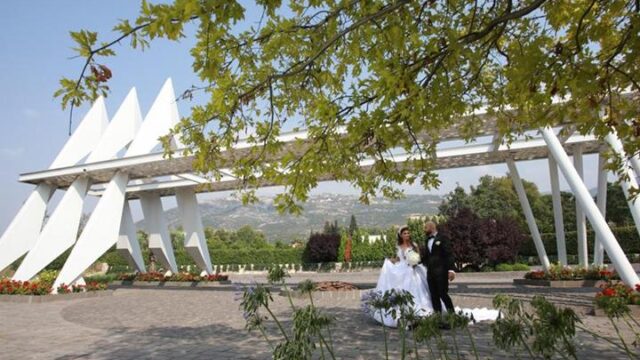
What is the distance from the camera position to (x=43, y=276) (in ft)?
59.1

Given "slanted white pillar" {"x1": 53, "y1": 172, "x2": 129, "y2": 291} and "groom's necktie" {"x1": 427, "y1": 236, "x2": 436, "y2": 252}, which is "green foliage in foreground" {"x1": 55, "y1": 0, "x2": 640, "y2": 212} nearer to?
"groom's necktie" {"x1": 427, "y1": 236, "x2": 436, "y2": 252}

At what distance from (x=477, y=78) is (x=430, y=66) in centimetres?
95

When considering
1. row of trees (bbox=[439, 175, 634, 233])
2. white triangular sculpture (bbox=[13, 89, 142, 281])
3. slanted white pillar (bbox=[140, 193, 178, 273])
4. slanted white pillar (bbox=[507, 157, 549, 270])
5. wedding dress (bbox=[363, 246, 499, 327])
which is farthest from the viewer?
row of trees (bbox=[439, 175, 634, 233])

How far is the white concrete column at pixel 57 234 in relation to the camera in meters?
17.8

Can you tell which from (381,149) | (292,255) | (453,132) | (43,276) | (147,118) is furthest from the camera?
(292,255)

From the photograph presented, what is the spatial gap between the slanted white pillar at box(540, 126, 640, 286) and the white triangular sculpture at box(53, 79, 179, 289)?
11.7 m

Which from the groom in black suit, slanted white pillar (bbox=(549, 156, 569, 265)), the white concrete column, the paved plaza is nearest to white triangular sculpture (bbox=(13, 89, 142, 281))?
the white concrete column

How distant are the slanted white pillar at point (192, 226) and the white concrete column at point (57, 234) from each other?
5.20 m

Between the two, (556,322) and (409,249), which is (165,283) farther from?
(556,322)

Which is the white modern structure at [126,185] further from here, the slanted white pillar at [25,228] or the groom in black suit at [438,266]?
the groom in black suit at [438,266]

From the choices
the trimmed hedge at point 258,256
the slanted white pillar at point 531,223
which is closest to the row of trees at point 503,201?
the trimmed hedge at point 258,256

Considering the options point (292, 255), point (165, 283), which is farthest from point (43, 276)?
point (292, 255)

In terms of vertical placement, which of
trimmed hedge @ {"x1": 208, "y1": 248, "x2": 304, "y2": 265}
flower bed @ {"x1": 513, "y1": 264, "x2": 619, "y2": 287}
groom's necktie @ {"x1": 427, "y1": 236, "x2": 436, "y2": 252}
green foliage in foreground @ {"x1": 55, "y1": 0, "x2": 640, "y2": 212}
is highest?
green foliage in foreground @ {"x1": 55, "y1": 0, "x2": 640, "y2": 212}

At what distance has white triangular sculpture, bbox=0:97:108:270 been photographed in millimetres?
19562
